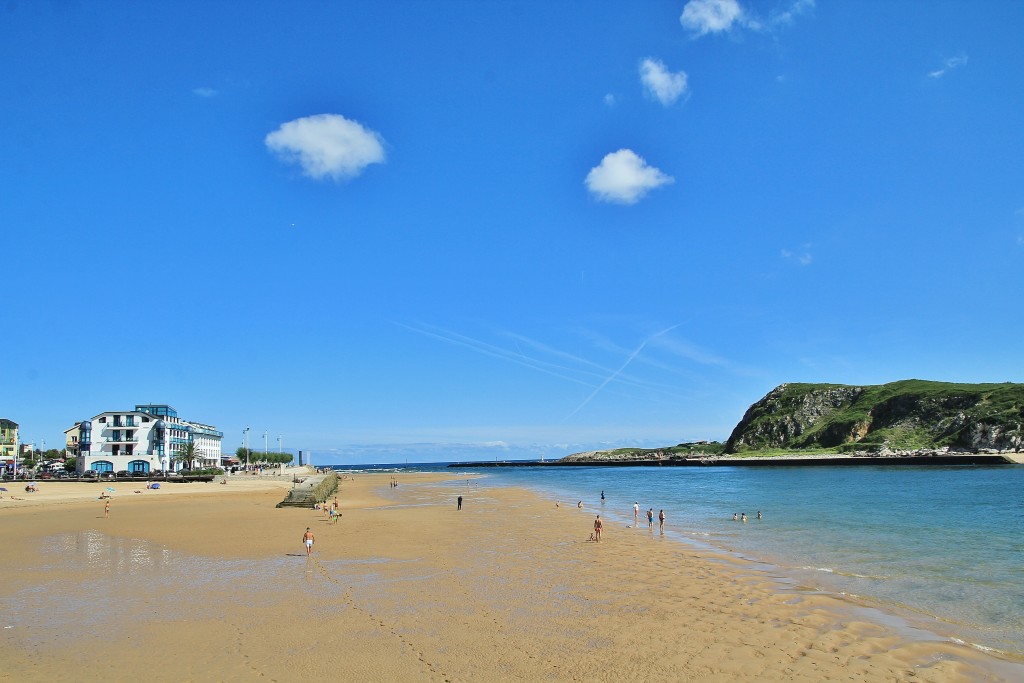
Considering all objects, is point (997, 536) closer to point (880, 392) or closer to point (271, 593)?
point (271, 593)

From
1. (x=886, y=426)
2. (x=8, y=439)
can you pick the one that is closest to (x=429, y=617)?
(x=886, y=426)

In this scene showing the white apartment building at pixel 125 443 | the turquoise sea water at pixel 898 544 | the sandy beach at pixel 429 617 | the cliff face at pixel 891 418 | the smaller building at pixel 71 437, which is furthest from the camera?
the smaller building at pixel 71 437

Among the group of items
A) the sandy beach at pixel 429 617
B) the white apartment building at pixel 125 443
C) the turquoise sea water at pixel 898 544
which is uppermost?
the white apartment building at pixel 125 443

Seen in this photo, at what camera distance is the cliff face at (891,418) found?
132 m

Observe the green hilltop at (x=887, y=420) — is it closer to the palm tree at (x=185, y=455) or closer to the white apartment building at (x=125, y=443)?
the palm tree at (x=185, y=455)

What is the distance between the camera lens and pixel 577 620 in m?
16.9

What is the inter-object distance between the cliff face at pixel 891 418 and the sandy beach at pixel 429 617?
5431 inches

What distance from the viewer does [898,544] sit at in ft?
102

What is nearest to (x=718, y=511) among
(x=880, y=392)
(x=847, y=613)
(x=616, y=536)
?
(x=616, y=536)

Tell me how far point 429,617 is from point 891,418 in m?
173

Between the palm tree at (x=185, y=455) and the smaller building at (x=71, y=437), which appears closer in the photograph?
the palm tree at (x=185, y=455)

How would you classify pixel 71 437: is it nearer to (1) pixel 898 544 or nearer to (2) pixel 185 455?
(2) pixel 185 455

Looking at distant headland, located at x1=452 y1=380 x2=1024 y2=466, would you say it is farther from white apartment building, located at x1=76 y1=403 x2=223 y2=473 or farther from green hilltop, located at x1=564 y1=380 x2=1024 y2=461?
white apartment building, located at x1=76 y1=403 x2=223 y2=473

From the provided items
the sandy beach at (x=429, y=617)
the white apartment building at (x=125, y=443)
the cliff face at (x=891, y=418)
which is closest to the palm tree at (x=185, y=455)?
the white apartment building at (x=125, y=443)
